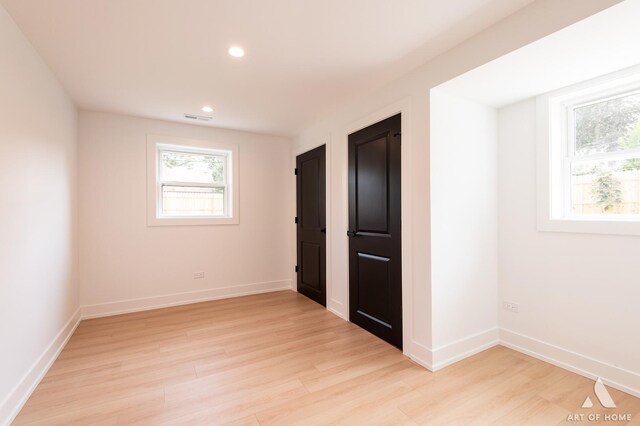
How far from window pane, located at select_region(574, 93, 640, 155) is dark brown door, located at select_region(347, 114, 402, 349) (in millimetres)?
1414

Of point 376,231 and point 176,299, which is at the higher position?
point 376,231

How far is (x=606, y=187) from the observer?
87.5 inches

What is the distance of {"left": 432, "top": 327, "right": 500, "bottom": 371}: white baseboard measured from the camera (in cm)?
231

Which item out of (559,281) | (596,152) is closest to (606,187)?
(596,152)

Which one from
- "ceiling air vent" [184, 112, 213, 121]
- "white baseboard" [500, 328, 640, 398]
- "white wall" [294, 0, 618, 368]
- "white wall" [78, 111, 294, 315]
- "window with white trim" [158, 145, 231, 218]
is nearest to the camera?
"white wall" [294, 0, 618, 368]

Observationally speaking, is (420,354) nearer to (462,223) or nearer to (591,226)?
(462,223)

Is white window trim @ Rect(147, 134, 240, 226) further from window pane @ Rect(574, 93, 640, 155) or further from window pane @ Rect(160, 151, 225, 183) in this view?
window pane @ Rect(574, 93, 640, 155)

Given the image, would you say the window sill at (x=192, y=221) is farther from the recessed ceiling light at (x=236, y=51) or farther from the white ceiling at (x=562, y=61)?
the white ceiling at (x=562, y=61)

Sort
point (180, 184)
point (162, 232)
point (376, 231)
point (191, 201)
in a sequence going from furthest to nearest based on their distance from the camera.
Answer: point (191, 201)
point (180, 184)
point (162, 232)
point (376, 231)

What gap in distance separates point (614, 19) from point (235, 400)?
3041mm

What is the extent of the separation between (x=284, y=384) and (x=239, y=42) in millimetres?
2443

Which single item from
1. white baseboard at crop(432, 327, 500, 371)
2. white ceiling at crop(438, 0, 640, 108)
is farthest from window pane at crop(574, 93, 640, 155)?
white baseboard at crop(432, 327, 500, 371)

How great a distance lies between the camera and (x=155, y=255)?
151 inches

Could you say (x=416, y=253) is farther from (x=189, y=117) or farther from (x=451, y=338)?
(x=189, y=117)
